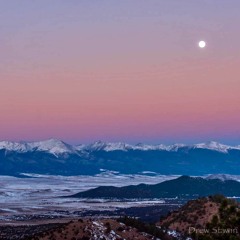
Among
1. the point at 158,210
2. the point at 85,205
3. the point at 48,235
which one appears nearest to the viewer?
the point at 48,235

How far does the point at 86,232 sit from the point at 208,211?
764 inches

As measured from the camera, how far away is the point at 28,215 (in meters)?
135

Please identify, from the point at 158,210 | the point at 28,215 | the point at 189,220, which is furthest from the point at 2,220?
the point at 189,220

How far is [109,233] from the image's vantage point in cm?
5788

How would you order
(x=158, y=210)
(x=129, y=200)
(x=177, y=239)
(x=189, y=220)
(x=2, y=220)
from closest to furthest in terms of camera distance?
(x=177, y=239) < (x=189, y=220) < (x=2, y=220) < (x=158, y=210) < (x=129, y=200)

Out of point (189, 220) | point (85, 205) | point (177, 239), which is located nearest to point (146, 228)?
point (177, 239)

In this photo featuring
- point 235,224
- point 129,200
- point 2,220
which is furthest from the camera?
point 129,200

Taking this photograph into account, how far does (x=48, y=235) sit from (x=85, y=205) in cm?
11120

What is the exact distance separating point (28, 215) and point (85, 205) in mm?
33402

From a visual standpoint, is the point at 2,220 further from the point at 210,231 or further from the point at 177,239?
the point at 210,231

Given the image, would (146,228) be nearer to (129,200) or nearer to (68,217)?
(68,217)

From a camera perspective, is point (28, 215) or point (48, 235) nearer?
point (48, 235)

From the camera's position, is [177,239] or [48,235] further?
[177,239]

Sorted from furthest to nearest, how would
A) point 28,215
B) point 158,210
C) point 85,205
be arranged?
point 85,205
point 158,210
point 28,215
